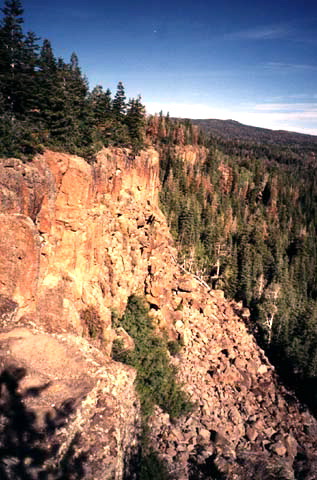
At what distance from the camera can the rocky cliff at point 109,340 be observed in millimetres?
12641

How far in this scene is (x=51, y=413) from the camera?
39.1 ft

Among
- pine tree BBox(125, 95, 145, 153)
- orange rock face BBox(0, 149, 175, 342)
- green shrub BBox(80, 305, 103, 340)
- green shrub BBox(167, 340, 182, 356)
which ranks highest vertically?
pine tree BBox(125, 95, 145, 153)

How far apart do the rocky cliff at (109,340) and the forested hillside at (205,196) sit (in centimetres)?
291

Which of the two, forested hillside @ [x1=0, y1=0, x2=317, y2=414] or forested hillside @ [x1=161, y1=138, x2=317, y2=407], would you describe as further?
forested hillside @ [x1=161, y1=138, x2=317, y2=407]

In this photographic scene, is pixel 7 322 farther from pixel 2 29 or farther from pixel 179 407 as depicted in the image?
pixel 2 29

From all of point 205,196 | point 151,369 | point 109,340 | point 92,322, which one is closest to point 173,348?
point 151,369

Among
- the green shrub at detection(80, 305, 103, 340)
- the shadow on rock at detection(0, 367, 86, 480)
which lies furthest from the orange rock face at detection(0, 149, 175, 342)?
the shadow on rock at detection(0, 367, 86, 480)

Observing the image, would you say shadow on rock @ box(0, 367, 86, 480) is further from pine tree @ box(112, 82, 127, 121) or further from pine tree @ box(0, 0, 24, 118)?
pine tree @ box(112, 82, 127, 121)

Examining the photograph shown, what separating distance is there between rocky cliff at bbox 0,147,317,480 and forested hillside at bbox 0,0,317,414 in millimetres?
2908

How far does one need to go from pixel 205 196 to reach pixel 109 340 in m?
49.8

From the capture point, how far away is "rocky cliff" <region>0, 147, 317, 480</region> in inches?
498

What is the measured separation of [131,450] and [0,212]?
1406 centimetres

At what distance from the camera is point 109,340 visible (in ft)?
70.1

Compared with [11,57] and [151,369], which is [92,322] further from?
[11,57]
